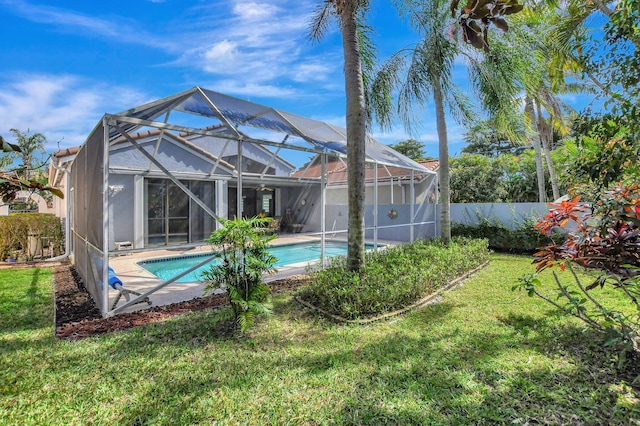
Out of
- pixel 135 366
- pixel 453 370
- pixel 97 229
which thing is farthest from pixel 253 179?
pixel 453 370

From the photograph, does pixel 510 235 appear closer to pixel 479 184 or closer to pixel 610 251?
pixel 479 184

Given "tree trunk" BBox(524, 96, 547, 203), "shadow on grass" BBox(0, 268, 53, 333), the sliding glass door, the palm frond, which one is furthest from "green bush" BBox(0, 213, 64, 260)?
"tree trunk" BBox(524, 96, 547, 203)

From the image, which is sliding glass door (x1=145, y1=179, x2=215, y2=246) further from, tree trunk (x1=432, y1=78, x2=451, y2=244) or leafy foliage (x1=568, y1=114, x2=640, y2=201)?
leafy foliage (x1=568, y1=114, x2=640, y2=201)

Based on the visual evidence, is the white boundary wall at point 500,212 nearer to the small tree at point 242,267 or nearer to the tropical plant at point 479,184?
the tropical plant at point 479,184

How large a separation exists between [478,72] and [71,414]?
11.4m

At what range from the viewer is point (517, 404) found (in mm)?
2850

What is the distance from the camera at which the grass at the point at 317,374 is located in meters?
2.71

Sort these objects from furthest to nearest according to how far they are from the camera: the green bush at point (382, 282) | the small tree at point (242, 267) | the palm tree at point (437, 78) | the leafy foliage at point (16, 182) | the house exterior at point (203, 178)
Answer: the palm tree at point (437, 78) → the house exterior at point (203, 178) → the green bush at point (382, 282) → the small tree at point (242, 267) → the leafy foliage at point (16, 182)

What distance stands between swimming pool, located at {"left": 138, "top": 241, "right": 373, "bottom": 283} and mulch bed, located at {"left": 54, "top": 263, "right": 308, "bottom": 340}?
2.13m

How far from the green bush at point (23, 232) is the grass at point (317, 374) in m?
6.99

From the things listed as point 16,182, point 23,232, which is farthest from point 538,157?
point 23,232

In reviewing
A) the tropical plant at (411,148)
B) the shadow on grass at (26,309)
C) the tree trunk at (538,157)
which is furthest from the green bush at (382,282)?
the tropical plant at (411,148)

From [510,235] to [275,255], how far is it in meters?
9.00

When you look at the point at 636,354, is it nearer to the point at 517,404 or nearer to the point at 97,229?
the point at 517,404
